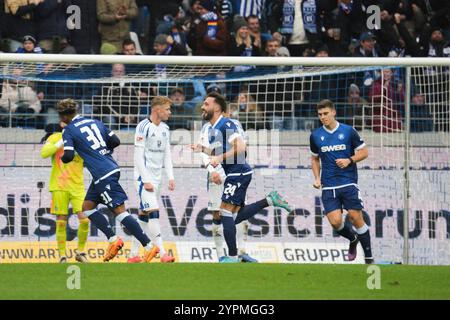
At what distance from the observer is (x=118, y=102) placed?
15.5 metres

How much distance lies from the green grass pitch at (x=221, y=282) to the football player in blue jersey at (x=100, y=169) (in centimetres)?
78

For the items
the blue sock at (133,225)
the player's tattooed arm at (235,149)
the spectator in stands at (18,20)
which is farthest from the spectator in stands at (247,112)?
the spectator in stands at (18,20)

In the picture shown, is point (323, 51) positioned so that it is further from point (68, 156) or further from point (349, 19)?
point (68, 156)

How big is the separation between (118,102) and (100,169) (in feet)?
8.10

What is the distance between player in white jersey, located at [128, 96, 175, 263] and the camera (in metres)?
13.8

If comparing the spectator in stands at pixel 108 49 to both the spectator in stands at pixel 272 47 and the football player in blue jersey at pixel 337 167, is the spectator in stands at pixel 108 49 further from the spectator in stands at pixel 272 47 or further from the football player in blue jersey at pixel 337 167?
the football player in blue jersey at pixel 337 167

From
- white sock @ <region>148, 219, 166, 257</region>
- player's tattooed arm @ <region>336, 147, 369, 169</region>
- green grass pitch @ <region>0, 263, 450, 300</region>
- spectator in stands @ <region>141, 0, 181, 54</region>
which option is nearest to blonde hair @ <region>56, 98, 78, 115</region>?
white sock @ <region>148, 219, 166, 257</region>

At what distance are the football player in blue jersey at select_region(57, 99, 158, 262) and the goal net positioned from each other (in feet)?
6.07

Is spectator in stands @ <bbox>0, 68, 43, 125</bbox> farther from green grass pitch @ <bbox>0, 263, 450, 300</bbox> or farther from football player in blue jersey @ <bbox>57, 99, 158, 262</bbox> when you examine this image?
green grass pitch @ <bbox>0, 263, 450, 300</bbox>

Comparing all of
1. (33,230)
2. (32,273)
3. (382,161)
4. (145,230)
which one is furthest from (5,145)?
(382,161)

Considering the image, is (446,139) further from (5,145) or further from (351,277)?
(5,145)

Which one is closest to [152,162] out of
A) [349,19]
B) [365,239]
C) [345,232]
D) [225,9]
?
[345,232]

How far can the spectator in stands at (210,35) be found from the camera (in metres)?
18.8
